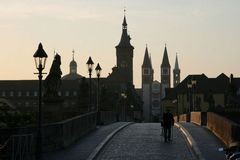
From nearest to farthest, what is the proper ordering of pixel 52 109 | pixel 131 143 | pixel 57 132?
pixel 57 132 → pixel 131 143 → pixel 52 109

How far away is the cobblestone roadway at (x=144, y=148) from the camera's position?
24.0 m

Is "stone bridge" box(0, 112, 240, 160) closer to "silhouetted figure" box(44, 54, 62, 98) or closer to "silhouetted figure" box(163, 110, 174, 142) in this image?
"silhouetted figure" box(163, 110, 174, 142)

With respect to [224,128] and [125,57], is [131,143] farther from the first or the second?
[125,57]

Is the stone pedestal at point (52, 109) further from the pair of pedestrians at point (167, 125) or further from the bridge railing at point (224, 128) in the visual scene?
the bridge railing at point (224, 128)

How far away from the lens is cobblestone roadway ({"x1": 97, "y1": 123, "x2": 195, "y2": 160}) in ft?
78.9

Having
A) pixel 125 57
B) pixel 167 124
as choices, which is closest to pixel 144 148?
pixel 167 124

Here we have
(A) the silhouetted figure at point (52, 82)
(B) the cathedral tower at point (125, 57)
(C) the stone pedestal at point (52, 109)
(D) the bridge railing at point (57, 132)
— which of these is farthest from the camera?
(B) the cathedral tower at point (125, 57)

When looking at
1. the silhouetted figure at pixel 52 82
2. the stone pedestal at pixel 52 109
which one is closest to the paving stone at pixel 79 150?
the stone pedestal at pixel 52 109

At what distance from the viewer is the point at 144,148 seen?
27.1m

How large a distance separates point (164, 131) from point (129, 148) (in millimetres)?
3483

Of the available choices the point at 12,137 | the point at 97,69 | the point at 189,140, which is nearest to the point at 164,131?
the point at 189,140

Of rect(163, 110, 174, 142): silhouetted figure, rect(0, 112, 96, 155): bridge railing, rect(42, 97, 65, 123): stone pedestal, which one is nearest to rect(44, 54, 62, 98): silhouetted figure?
rect(42, 97, 65, 123): stone pedestal

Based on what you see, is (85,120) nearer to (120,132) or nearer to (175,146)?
(120,132)

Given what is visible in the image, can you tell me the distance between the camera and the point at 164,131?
30156 mm
